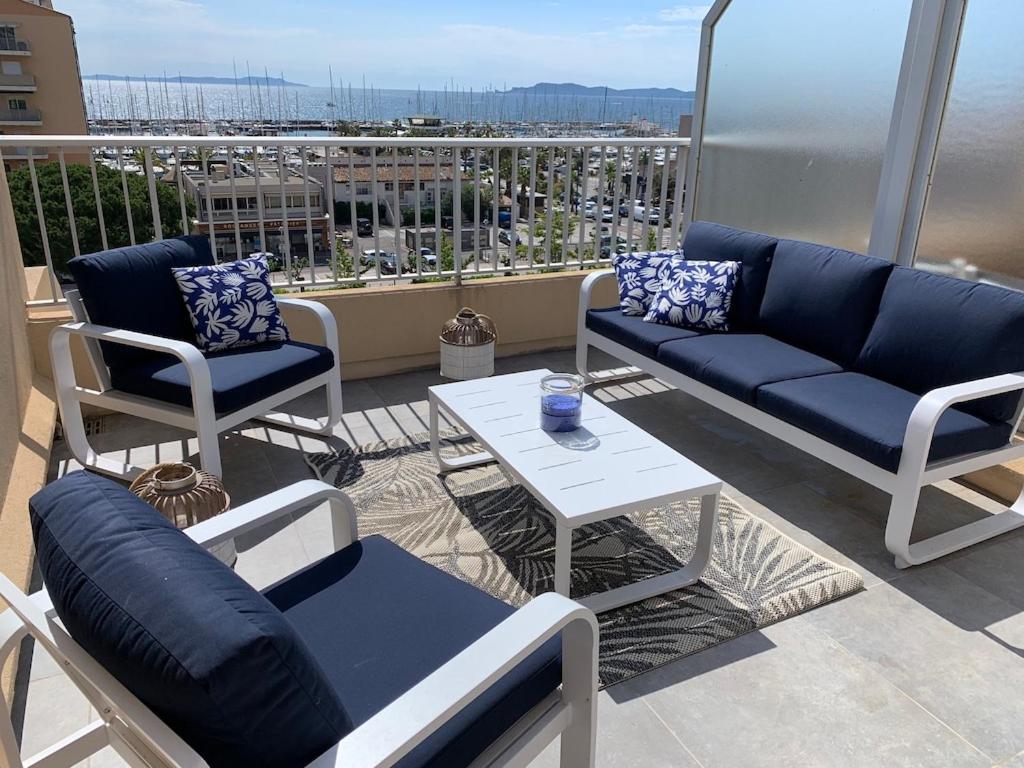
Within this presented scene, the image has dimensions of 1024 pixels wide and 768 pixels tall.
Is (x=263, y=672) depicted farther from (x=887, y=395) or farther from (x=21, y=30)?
(x=21, y=30)

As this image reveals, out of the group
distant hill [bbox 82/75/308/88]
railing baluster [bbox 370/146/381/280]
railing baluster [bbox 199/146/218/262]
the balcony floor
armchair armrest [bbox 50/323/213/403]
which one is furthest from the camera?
distant hill [bbox 82/75/308/88]

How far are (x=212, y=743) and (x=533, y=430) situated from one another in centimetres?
172

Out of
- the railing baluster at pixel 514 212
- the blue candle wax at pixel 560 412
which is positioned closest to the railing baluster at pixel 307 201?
the railing baluster at pixel 514 212

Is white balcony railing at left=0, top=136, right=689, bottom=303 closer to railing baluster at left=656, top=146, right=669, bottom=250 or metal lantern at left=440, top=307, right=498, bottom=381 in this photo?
railing baluster at left=656, top=146, right=669, bottom=250

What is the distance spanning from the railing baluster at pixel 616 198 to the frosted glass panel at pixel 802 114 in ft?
1.67

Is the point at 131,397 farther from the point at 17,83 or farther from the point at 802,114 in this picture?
the point at 17,83

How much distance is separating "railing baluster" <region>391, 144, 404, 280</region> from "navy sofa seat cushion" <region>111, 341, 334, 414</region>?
3.85ft

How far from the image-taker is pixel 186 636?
87 centimetres

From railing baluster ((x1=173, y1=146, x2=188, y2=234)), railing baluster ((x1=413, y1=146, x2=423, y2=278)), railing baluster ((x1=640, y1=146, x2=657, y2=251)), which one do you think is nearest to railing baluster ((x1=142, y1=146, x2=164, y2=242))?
railing baluster ((x1=173, y1=146, x2=188, y2=234))

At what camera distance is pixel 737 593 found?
7.67 feet

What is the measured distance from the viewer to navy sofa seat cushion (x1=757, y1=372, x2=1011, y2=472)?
2.43m

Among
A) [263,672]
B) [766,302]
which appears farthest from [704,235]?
[263,672]

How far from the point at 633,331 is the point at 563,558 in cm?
179

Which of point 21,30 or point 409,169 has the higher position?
point 21,30
